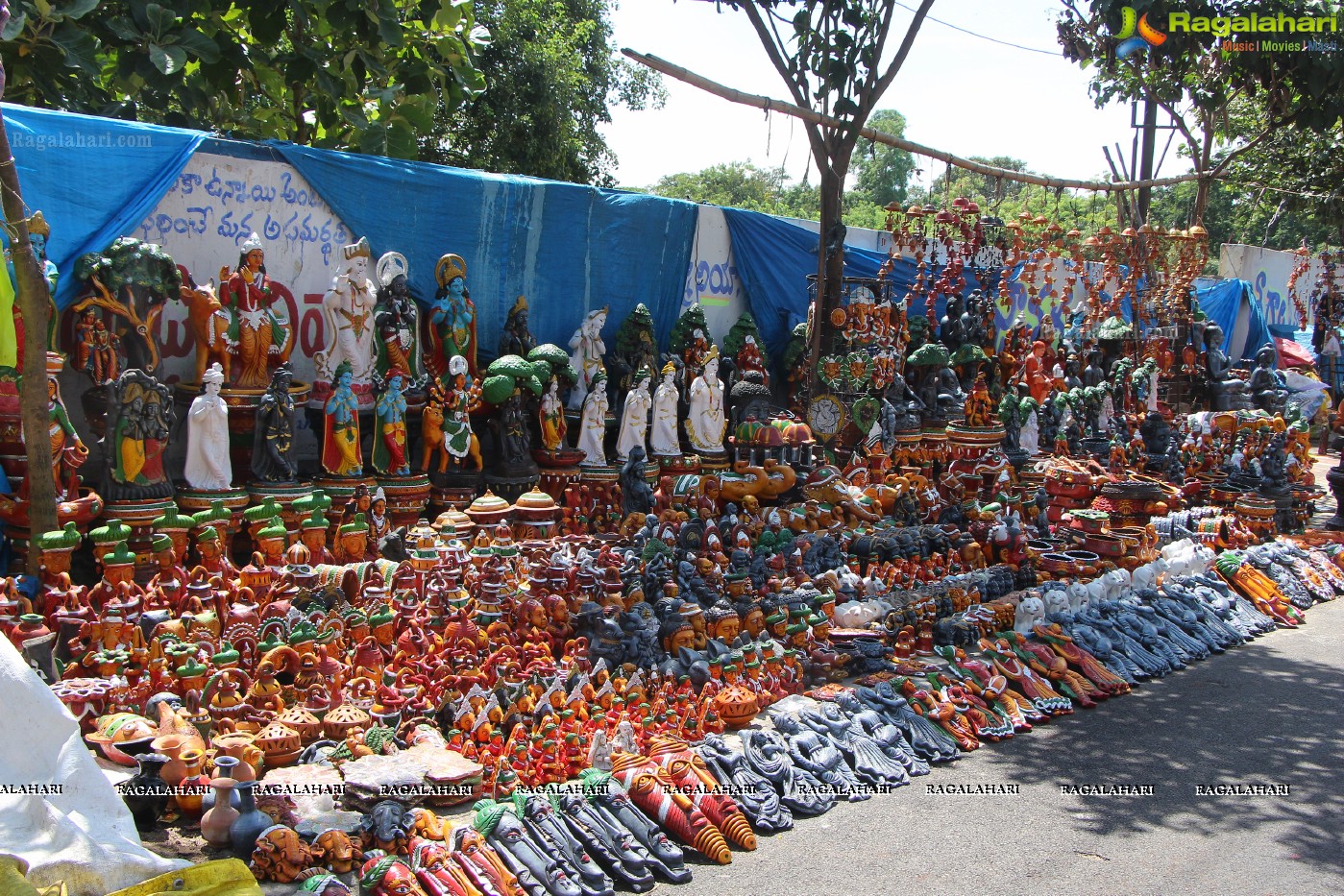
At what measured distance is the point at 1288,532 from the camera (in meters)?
10.0

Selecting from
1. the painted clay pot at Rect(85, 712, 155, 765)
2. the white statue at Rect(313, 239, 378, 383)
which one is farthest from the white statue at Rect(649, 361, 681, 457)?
the painted clay pot at Rect(85, 712, 155, 765)

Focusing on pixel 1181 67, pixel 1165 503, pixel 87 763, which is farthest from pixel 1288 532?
pixel 87 763

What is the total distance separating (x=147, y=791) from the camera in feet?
12.4

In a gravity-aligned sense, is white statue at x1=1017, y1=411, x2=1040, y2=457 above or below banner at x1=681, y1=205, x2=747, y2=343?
below

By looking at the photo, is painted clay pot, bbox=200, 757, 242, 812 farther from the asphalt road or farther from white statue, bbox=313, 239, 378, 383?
white statue, bbox=313, 239, 378, 383

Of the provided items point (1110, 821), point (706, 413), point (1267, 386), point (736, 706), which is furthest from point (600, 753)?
point (1267, 386)

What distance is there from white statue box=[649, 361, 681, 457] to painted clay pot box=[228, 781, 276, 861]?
16.4ft

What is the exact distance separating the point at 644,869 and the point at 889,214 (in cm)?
665

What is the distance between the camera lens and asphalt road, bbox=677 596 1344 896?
13.1 ft

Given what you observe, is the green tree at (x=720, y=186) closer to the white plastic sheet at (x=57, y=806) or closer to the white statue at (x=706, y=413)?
the white statue at (x=706, y=413)

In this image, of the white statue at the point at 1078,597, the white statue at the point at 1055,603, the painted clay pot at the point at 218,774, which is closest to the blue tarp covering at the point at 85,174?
the painted clay pot at the point at 218,774

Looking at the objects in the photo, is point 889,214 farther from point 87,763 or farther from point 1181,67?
point 87,763

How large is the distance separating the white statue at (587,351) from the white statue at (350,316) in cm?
181

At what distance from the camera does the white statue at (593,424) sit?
312 inches
